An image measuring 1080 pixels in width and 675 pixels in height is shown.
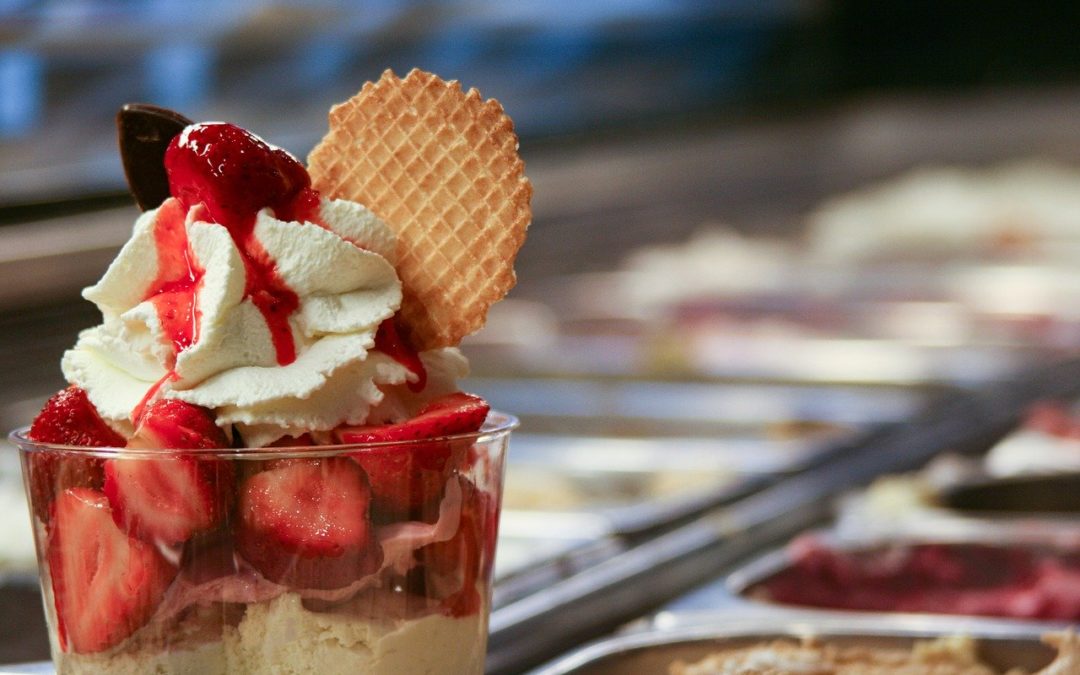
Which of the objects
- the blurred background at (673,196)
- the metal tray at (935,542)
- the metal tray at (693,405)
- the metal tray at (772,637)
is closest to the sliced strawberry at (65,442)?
the blurred background at (673,196)

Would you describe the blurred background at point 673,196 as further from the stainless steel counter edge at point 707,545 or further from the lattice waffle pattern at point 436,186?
the lattice waffle pattern at point 436,186

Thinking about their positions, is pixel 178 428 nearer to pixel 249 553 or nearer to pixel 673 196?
pixel 249 553

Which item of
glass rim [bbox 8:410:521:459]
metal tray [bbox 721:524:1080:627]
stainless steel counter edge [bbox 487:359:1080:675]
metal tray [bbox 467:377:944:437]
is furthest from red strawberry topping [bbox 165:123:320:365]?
metal tray [bbox 467:377:944:437]

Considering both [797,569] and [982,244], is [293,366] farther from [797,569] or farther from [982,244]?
[982,244]

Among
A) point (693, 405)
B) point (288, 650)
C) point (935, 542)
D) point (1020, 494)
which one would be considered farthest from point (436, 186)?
point (693, 405)

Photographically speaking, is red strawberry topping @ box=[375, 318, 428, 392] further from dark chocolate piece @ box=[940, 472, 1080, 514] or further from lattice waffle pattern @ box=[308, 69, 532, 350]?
dark chocolate piece @ box=[940, 472, 1080, 514]

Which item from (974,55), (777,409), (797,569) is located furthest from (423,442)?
(974,55)
